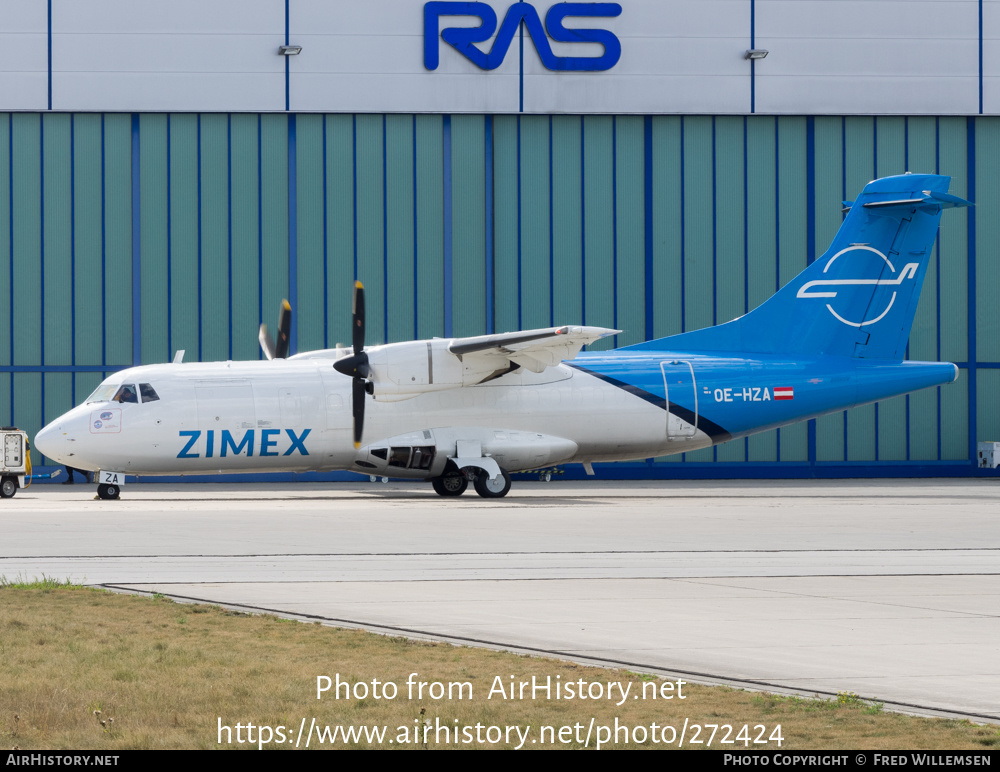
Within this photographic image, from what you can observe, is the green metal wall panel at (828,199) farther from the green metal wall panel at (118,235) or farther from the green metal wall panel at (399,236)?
the green metal wall panel at (118,235)

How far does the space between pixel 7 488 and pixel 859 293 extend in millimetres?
23657

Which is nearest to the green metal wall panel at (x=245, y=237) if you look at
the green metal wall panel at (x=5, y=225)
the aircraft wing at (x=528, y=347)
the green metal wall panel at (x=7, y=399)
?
the green metal wall panel at (x=5, y=225)

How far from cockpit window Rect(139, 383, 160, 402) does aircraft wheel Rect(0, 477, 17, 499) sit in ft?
22.4

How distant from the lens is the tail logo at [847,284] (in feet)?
111

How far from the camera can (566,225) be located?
4459cm

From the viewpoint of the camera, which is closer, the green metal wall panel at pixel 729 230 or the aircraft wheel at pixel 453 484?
the aircraft wheel at pixel 453 484

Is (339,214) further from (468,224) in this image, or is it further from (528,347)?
(528,347)

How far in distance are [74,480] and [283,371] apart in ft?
49.0

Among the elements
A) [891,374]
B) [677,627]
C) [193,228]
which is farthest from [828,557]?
[193,228]

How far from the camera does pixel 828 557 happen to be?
665 inches

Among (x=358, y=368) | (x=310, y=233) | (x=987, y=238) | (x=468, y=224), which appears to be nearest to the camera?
(x=358, y=368)

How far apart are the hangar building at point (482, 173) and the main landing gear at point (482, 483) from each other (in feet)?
43.4

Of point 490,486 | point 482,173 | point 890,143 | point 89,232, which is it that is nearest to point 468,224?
point 482,173

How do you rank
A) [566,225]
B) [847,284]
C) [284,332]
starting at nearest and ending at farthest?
[284,332], [847,284], [566,225]
